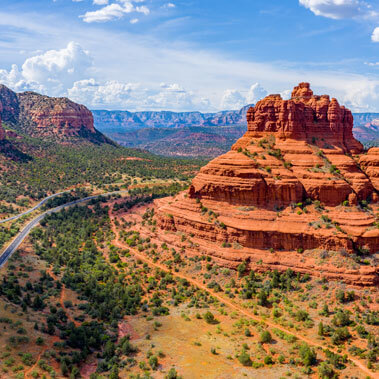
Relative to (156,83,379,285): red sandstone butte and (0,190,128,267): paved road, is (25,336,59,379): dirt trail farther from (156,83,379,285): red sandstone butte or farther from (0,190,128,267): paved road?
(156,83,379,285): red sandstone butte

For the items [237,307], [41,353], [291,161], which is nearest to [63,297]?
[41,353]

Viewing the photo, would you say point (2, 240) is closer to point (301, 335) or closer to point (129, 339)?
point (129, 339)

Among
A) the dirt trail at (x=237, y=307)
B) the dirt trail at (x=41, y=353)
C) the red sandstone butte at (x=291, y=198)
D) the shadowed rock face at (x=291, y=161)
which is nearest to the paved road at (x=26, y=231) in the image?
the dirt trail at (x=237, y=307)

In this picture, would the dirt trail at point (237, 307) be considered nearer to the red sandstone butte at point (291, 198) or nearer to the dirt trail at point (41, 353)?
the red sandstone butte at point (291, 198)

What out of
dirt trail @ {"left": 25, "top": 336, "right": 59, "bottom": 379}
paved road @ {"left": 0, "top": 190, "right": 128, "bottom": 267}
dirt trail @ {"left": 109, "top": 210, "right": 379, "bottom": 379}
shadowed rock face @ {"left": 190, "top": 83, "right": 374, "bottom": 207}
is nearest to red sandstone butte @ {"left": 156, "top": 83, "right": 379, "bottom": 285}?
shadowed rock face @ {"left": 190, "top": 83, "right": 374, "bottom": 207}

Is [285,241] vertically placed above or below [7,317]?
above

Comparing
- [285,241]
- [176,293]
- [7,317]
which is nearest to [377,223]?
[285,241]
